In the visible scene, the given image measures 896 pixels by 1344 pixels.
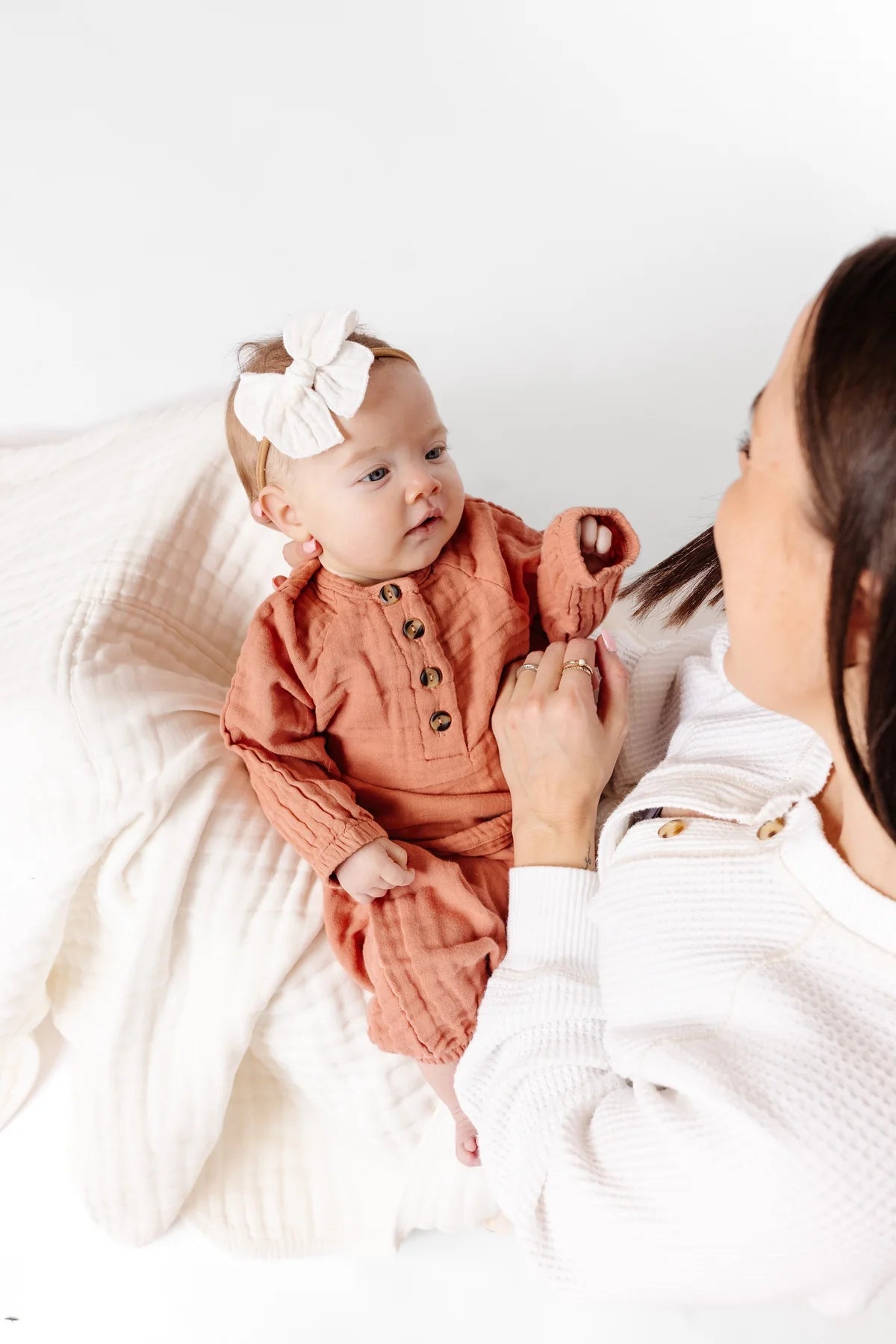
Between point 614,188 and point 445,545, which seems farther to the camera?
point 614,188

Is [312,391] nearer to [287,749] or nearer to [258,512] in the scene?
[258,512]

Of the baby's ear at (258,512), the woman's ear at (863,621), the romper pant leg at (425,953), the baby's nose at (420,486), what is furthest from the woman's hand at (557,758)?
the woman's ear at (863,621)

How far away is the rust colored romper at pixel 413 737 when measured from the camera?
1.25 meters

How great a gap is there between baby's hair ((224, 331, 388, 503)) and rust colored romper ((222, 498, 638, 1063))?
12 cm

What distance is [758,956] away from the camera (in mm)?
894

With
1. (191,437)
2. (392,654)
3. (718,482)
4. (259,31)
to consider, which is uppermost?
(259,31)

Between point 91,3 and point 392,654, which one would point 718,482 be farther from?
point 91,3

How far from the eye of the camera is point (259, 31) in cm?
214

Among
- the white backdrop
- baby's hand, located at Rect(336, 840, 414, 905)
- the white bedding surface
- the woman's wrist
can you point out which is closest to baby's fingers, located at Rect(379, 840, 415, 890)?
baby's hand, located at Rect(336, 840, 414, 905)

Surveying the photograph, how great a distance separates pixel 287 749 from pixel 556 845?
0.33m

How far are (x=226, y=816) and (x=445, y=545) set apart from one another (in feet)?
1.40

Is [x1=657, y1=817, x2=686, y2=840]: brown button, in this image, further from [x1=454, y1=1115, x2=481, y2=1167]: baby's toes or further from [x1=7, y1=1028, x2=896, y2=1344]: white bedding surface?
[x1=7, y1=1028, x2=896, y2=1344]: white bedding surface

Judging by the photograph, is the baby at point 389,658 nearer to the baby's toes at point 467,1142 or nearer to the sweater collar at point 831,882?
the baby's toes at point 467,1142

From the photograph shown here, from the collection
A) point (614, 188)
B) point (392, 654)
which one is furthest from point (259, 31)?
point (392, 654)
